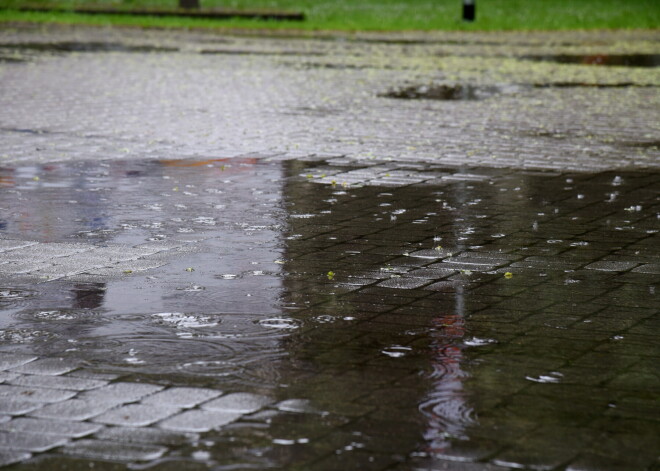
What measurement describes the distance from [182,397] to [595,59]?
66.5 feet

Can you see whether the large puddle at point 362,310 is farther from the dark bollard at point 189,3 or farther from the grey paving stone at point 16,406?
the dark bollard at point 189,3

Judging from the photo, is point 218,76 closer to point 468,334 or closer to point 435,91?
point 435,91

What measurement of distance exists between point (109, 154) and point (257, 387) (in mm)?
7150

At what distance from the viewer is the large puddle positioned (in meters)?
4.32

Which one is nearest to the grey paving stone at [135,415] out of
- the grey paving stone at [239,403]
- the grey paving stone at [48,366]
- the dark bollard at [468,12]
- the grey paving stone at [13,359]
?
the grey paving stone at [239,403]

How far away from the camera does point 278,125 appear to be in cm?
1386

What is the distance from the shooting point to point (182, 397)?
470 cm

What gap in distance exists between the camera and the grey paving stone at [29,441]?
418 cm

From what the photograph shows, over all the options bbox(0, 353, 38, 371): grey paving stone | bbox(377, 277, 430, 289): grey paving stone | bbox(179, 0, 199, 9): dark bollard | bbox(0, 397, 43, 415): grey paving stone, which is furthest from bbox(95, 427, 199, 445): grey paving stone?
bbox(179, 0, 199, 9): dark bollard

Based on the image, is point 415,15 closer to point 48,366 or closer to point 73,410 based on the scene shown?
point 48,366

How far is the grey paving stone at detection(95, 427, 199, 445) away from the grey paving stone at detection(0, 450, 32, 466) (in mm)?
274

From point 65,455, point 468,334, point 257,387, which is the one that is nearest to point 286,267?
point 468,334

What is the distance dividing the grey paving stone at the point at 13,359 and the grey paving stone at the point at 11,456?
98cm

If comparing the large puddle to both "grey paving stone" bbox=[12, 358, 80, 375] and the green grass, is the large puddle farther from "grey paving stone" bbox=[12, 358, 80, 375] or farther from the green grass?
the green grass
